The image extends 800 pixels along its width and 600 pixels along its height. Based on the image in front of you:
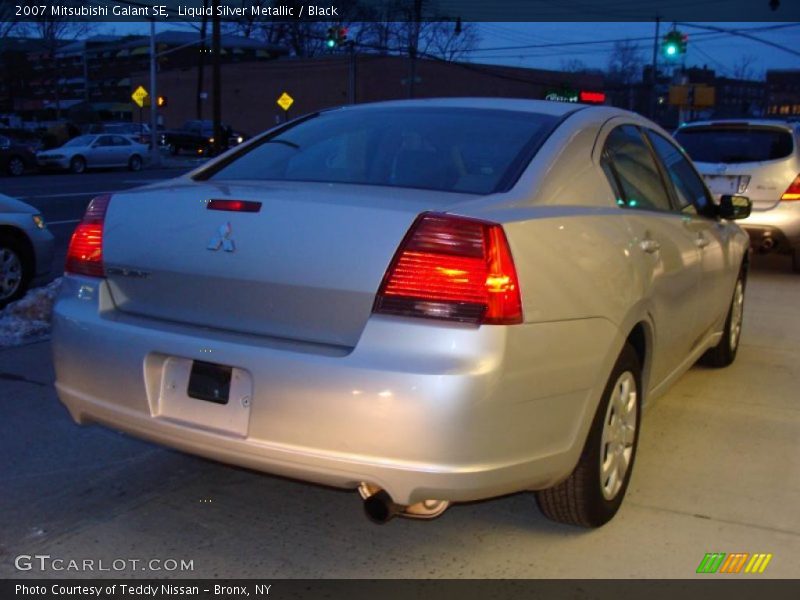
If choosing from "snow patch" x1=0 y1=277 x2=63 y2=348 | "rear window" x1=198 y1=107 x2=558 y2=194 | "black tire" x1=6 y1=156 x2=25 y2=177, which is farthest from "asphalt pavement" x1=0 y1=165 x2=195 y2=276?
"rear window" x1=198 y1=107 x2=558 y2=194

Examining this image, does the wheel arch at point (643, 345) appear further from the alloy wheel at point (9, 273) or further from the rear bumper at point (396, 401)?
the alloy wheel at point (9, 273)

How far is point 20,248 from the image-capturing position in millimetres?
7445

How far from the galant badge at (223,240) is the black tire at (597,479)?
1.45 meters

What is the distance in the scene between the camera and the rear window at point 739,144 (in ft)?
31.4

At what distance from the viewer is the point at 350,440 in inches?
104

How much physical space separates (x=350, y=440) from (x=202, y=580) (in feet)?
2.82

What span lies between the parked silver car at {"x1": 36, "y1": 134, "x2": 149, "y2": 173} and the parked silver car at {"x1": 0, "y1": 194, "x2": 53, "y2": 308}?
74.3 feet

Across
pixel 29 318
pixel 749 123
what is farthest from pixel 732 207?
pixel 749 123

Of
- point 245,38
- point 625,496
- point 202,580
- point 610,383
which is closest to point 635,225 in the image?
point 610,383

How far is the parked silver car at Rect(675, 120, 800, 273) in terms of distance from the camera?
924cm

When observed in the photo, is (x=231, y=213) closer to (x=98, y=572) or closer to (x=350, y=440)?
(x=350, y=440)

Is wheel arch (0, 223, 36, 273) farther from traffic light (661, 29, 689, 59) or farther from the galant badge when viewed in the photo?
traffic light (661, 29, 689, 59)

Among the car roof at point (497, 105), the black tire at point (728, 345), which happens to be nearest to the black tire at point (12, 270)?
the car roof at point (497, 105)

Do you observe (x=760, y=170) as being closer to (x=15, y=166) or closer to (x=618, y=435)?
(x=618, y=435)
